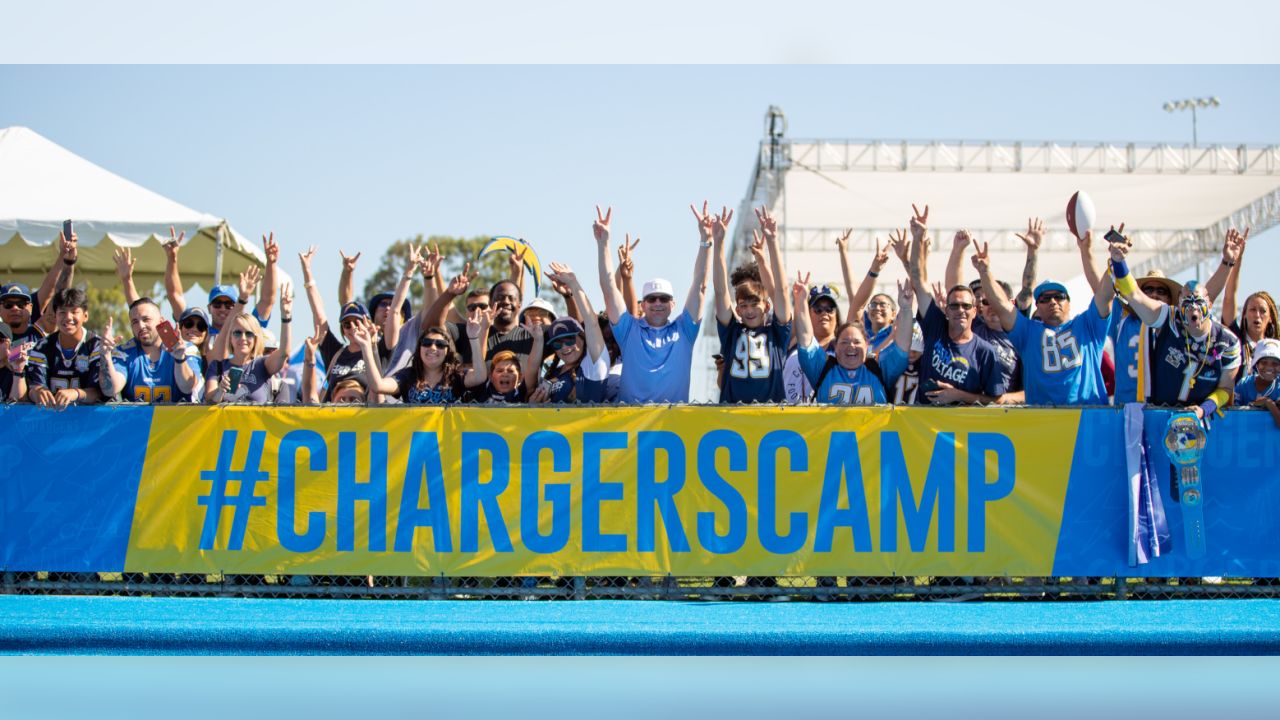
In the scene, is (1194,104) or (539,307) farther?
(1194,104)

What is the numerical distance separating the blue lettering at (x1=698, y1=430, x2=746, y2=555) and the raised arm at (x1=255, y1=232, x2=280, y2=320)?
3.58 meters

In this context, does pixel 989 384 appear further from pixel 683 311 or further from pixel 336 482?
pixel 336 482

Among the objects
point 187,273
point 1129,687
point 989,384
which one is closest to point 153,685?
point 1129,687

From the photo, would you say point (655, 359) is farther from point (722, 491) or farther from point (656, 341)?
point (722, 491)

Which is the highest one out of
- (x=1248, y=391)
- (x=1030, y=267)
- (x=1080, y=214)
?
(x=1080, y=214)

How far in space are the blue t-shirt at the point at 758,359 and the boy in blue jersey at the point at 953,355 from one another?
0.94 m

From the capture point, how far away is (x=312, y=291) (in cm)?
894

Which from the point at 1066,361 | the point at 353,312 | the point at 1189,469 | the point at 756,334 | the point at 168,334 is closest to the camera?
the point at 1189,469

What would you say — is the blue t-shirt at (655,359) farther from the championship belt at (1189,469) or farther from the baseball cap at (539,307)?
the championship belt at (1189,469)

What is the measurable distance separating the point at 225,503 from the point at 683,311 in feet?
10.2

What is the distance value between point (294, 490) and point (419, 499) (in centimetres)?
79

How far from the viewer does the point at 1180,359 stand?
7.22m

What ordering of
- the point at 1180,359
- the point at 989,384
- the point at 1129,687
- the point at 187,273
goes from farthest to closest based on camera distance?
the point at 187,273 → the point at 989,384 → the point at 1180,359 → the point at 1129,687

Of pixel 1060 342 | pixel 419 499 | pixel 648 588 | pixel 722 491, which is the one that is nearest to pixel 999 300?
pixel 1060 342
